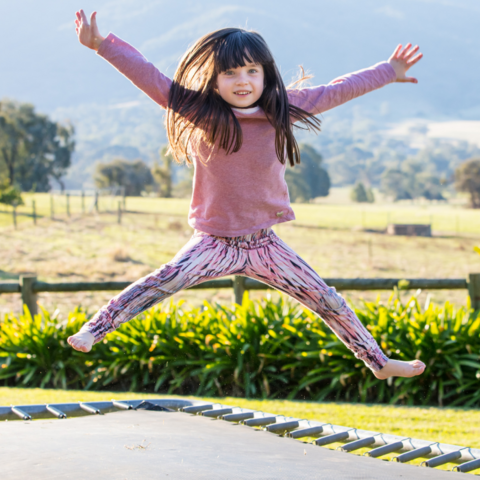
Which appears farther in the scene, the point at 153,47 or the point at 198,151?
the point at 153,47

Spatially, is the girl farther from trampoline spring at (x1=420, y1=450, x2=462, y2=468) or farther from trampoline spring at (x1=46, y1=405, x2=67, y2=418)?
trampoline spring at (x1=46, y1=405, x2=67, y2=418)

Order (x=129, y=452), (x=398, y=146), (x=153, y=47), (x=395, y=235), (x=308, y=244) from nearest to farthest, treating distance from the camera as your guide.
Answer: (x=129, y=452) < (x=308, y=244) < (x=395, y=235) < (x=398, y=146) < (x=153, y=47)

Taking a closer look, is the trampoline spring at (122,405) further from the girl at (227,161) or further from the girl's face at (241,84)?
the girl's face at (241,84)

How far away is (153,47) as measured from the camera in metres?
152

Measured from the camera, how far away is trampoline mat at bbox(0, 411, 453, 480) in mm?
1791

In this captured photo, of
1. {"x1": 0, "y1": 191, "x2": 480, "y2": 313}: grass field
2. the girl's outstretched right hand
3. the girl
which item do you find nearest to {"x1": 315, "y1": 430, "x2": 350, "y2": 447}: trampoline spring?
the girl

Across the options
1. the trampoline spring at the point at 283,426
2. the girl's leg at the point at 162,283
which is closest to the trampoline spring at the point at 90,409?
the trampoline spring at the point at 283,426

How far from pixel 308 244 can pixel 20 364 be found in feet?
76.4

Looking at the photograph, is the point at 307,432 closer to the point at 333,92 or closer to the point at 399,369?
the point at 399,369

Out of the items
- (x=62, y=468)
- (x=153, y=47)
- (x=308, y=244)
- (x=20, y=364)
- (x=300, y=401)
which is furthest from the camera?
(x=153, y=47)

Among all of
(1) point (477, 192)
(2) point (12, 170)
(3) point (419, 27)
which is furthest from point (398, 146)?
(3) point (419, 27)

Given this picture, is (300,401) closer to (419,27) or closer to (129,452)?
(129,452)

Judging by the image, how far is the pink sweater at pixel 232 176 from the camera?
7.07 feet

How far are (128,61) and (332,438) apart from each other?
1727 millimetres
